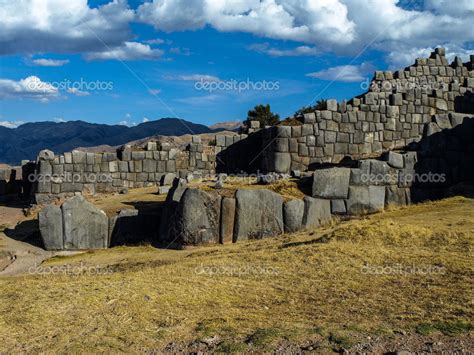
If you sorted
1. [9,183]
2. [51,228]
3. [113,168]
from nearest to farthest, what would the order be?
[51,228], [113,168], [9,183]

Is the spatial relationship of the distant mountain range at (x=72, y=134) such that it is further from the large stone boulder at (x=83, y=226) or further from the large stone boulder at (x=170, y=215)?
the large stone boulder at (x=170, y=215)

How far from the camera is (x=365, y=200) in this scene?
19.3 m

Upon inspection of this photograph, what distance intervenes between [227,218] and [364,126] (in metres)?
11.6

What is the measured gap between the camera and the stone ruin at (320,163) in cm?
1712

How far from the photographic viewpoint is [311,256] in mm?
12922

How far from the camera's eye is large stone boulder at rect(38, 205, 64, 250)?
17.8 metres

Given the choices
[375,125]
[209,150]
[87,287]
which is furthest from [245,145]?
[87,287]

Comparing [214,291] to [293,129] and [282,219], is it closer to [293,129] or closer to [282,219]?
[282,219]

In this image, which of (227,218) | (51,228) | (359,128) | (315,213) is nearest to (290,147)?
(359,128)

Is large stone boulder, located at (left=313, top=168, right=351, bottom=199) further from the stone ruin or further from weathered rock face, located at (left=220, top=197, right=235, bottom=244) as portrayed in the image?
weathered rock face, located at (left=220, top=197, right=235, bottom=244)

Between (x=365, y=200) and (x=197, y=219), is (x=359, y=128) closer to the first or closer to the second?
(x=365, y=200)

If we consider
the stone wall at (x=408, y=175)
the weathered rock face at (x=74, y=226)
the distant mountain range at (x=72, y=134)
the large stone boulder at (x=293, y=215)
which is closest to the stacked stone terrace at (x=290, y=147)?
the stone wall at (x=408, y=175)

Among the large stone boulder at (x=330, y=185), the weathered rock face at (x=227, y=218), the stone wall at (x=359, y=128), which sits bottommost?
the weathered rock face at (x=227, y=218)

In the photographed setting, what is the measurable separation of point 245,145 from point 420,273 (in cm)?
1813
